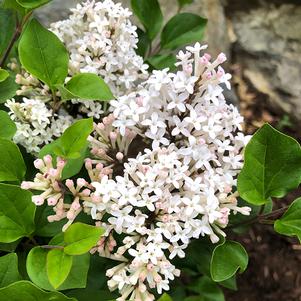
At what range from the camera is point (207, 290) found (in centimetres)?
171

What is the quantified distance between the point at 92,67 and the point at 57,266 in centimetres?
41

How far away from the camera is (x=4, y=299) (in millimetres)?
970

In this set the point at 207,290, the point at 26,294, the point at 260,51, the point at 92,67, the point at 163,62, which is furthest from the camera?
the point at 260,51

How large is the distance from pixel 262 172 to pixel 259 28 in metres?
1.60

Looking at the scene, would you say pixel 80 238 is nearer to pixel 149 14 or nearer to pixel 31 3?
pixel 31 3

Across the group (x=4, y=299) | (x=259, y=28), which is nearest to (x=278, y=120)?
(x=259, y=28)

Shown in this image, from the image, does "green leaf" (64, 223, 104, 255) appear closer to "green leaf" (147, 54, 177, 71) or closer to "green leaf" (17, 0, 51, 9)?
"green leaf" (17, 0, 51, 9)

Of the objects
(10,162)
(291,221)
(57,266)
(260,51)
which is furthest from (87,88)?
(260,51)

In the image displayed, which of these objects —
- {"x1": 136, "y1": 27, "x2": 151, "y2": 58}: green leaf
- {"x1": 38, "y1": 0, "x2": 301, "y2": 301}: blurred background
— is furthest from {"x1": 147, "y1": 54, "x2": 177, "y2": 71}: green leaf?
{"x1": 38, "y1": 0, "x2": 301, "y2": 301}: blurred background

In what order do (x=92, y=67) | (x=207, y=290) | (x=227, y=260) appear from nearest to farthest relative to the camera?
(x=227, y=260) → (x=92, y=67) → (x=207, y=290)

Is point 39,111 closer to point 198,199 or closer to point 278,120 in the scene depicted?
point 198,199

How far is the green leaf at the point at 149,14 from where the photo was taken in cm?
150

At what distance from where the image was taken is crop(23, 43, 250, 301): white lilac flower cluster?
1.00 metres

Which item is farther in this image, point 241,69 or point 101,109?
point 241,69
